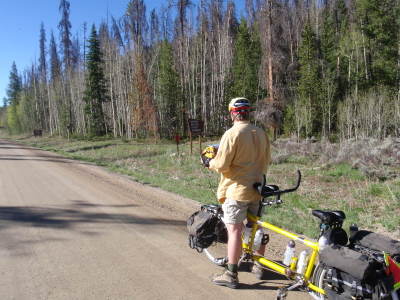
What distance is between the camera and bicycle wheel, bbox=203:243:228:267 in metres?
4.45

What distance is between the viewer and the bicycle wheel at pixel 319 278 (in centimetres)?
320

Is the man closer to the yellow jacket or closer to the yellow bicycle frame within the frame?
the yellow jacket

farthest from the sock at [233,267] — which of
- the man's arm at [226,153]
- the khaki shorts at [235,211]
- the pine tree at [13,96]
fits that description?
the pine tree at [13,96]

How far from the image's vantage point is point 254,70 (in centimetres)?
3316

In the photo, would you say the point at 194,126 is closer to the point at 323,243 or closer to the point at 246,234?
the point at 246,234

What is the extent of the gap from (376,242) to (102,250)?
3770 millimetres

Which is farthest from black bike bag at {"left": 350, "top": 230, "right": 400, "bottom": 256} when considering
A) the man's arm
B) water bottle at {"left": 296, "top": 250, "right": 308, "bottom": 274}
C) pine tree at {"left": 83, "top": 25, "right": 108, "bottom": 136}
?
pine tree at {"left": 83, "top": 25, "right": 108, "bottom": 136}

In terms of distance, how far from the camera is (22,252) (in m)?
5.04

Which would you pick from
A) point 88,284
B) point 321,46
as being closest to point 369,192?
point 88,284

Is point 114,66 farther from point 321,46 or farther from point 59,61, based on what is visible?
point 321,46

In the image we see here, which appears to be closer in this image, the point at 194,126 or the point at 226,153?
the point at 226,153

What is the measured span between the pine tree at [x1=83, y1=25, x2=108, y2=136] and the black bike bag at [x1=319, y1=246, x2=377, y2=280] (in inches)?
1669

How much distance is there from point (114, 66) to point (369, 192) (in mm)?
38777

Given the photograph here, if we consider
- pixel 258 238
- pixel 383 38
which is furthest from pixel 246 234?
pixel 383 38
